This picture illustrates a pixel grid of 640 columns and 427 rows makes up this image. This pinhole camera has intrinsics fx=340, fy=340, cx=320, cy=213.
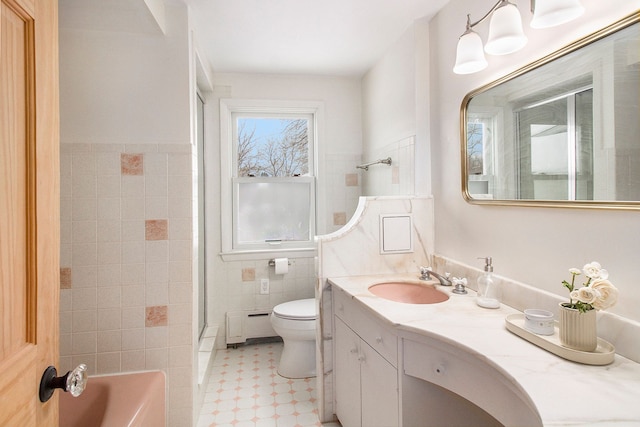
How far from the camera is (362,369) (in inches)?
58.5

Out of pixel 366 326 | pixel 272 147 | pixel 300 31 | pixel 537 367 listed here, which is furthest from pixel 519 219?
pixel 272 147

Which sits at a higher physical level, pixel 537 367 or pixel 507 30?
pixel 507 30

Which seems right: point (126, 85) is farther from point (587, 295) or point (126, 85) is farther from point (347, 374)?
point (587, 295)

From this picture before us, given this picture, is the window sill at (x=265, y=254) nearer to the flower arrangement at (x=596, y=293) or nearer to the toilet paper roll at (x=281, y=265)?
the toilet paper roll at (x=281, y=265)

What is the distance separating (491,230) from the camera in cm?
149

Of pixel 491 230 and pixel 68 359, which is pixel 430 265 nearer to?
pixel 491 230

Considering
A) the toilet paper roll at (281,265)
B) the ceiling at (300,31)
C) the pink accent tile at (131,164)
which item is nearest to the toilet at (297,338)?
the toilet paper roll at (281,265)

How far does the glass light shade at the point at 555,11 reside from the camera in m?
0.94

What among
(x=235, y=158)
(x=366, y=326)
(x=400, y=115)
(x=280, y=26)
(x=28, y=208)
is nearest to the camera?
(x=28, y=208)

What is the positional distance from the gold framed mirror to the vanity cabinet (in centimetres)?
75

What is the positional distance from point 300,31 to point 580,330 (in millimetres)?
2042

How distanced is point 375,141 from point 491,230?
137cm

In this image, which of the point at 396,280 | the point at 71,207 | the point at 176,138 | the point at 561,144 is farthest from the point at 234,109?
the point at 561,144

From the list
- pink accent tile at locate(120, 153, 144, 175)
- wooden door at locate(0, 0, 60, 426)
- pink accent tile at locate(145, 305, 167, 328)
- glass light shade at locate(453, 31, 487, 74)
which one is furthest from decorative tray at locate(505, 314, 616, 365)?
pink accent tile at locate(120, 153, 144, 175)
